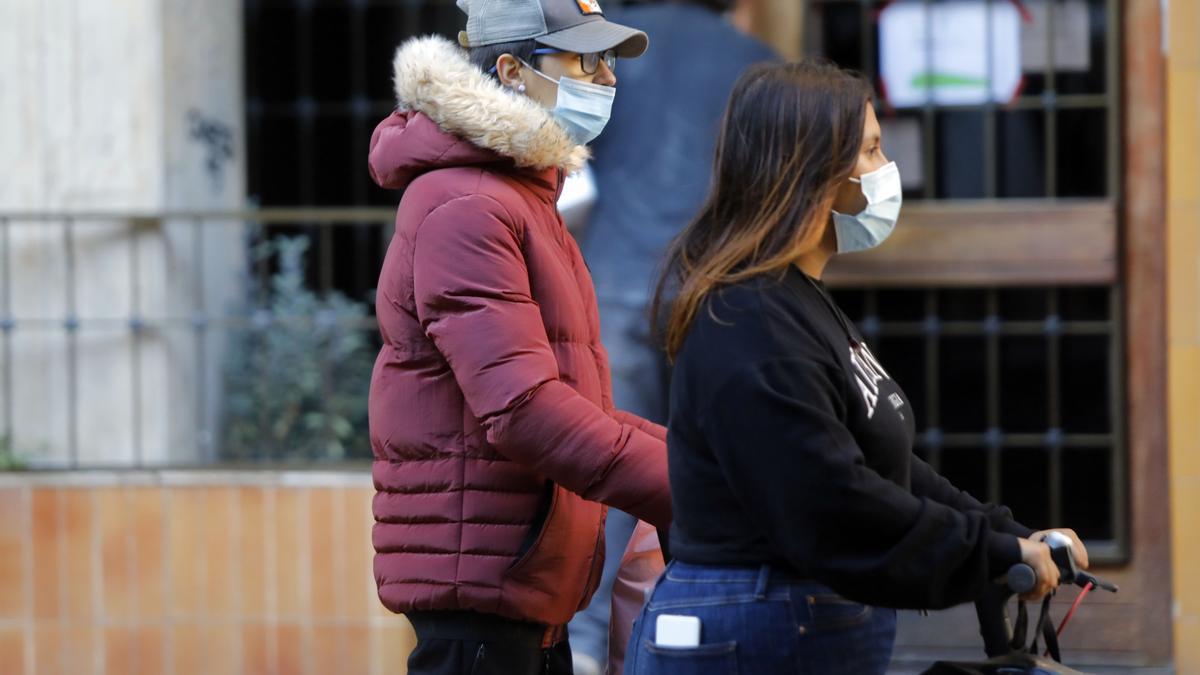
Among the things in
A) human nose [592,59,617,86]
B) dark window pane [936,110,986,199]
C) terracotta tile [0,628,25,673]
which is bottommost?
terracotta tile [0,628,25,673]

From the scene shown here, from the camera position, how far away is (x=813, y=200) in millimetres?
2467

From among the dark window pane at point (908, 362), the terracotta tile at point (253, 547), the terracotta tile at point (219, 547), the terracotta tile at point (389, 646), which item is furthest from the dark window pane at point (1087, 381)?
the terracotta tile at point (219, 547)

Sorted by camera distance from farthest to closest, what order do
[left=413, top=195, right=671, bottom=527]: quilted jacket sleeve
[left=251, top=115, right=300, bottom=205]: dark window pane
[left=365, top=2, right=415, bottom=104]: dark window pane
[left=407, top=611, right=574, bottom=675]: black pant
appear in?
[left=251, top=115, right=300, bottom=205]: dark window pane < [left=365, top=2, right=415, bottom=104]: dark window pane < [left=407, top=611, right=574, bottom=675]: black pant < [left=413, top=195, right=671, bottom=527]: quilted jacket sleeve

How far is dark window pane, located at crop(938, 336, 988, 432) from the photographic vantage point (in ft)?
18.1

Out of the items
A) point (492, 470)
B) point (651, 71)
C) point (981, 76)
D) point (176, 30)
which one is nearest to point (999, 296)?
point (981, 76)

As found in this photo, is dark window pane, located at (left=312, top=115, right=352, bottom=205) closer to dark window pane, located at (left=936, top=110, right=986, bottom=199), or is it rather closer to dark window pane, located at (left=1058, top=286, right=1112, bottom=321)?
dark window pane, located at (left=936, top=110, right=986, bottom=199)

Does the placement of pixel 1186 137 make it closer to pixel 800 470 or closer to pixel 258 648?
pixel 258 648

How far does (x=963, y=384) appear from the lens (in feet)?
Answer: 18.2

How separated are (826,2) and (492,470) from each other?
127 inches

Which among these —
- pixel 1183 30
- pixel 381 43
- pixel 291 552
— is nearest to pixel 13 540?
pixel 291 552

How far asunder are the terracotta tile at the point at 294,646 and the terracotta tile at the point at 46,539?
716mm

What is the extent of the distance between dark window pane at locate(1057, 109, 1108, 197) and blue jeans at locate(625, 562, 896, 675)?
336 cm

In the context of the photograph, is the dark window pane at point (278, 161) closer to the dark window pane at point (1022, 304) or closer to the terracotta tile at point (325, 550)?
the terracotta tile at point (325, 550)

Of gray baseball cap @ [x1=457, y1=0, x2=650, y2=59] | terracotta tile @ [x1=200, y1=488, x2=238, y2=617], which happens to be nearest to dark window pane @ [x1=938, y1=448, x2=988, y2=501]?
terracotta tile @ [x1=200, y1=488, x2=238, y2=617]
